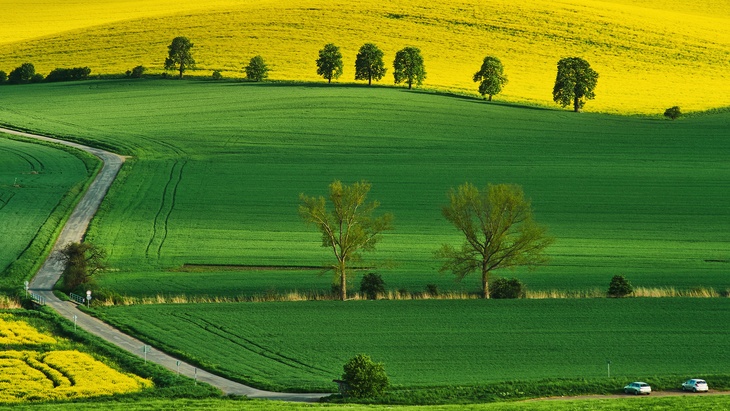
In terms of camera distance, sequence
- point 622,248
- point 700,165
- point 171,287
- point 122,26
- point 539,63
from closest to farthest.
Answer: point 171,287, point 622,248, point 700,165, point 539,63, point 122,26

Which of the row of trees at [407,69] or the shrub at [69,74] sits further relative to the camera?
the shrub at [69,74]

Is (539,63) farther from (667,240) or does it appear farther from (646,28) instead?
(667,240)

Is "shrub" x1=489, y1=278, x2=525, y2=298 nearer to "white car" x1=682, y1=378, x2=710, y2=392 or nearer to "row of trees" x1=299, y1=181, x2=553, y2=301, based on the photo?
"row of trees" x1=299, y1=181, x2=553, y2=301

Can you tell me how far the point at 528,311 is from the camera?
58469 millimetres

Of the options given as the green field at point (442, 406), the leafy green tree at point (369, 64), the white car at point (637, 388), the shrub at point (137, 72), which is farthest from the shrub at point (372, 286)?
the shrub at point (137, 72)

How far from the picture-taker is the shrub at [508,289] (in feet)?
206

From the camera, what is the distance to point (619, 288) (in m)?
61.8

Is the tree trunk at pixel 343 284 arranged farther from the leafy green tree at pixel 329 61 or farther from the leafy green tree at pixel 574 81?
the leafy green tree at pixel 329 61

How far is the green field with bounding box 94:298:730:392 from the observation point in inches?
1918

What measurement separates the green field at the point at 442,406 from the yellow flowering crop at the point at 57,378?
198 cm

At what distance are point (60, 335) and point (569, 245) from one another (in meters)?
33.2

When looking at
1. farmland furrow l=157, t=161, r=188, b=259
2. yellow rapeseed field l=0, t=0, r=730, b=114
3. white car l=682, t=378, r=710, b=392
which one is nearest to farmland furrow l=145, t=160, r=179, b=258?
farmland furrow l=157, t=161, r=188, b=259

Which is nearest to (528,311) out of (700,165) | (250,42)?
(700,165)

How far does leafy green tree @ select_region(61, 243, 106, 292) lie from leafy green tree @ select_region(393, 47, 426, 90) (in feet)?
219
